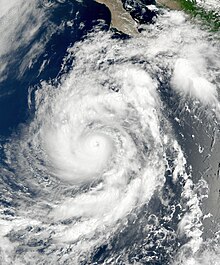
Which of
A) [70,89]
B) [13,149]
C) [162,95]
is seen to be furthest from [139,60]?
[13,149]

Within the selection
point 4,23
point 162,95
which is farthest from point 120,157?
point 4,23

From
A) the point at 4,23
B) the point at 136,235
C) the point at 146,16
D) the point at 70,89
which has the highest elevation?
the point at 146,16

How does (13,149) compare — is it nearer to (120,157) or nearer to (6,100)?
(6,100)

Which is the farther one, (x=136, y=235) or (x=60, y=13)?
(x=60, y=13)

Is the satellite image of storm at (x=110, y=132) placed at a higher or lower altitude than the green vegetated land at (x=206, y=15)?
lower

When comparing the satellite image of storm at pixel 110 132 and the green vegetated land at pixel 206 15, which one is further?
the green vegetated land at pixel 206 15

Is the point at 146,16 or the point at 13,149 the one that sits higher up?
the point at 146,16
